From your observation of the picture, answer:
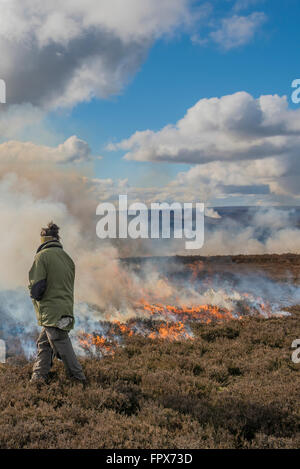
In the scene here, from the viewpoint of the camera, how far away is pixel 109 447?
4.40 m

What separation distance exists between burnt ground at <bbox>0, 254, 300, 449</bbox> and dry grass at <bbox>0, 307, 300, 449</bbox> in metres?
0.01

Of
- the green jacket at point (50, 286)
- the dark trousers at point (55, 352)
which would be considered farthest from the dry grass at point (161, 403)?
the green jacket at point (50, 286)

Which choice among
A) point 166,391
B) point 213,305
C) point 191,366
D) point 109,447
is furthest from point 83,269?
point 109,447

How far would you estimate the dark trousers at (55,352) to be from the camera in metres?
6.26

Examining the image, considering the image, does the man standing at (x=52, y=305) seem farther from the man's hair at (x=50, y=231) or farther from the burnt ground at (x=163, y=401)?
the burnt ground at (x=163, y=401)

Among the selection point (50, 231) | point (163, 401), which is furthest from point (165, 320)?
point (50, 231)

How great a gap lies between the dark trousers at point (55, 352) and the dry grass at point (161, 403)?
0.25 meters

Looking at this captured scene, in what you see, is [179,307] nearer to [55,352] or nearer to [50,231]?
[55,352]

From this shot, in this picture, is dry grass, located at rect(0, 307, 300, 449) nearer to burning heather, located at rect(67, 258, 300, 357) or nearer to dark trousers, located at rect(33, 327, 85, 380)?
dark trousers, located at rect(33, 327, 85, 380)

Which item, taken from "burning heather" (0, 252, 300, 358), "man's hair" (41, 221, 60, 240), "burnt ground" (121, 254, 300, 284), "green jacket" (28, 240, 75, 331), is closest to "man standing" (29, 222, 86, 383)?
"green jacket" (28, 240, 75, 331)
